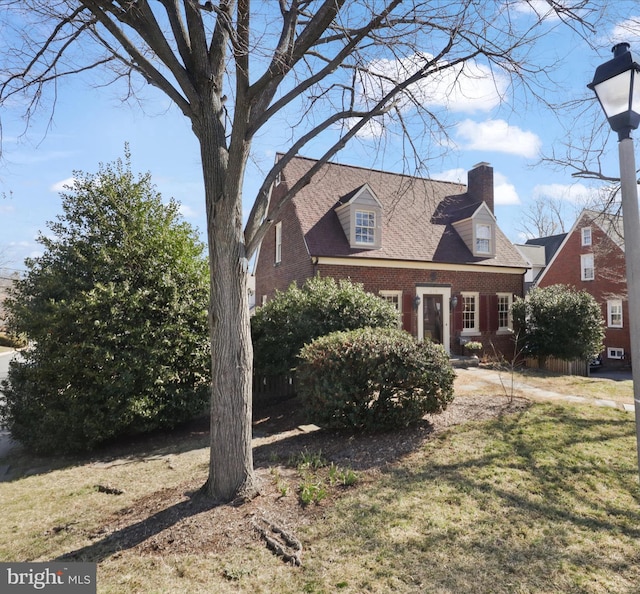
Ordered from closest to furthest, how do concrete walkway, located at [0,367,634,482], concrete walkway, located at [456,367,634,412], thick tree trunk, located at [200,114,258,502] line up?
thick tree trunk, located at [200,114,258,502] → concrete walkway, located at [0,367,634,482] → concrete walkway, located at [456,367,634,412]

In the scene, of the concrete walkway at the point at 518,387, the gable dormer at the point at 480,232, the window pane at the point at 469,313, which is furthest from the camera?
the gable dormer at the point at 480,232

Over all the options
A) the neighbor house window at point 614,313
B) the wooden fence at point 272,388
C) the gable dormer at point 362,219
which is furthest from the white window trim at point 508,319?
the wooden fence at point 272,388

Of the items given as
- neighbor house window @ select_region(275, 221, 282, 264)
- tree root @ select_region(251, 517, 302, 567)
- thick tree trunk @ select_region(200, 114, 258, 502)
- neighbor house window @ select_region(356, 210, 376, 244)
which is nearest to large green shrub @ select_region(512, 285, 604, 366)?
neighbor house window @ select_region(356, 210, 376, 244)

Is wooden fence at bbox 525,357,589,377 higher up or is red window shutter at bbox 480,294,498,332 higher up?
red window shutter at bbox 480,294,498,332

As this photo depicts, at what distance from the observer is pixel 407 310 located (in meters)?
15.7

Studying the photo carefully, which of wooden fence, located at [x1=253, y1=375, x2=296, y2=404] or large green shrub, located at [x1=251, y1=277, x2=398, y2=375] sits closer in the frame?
large green shrub, located at [x1=251, y1=277, x2=398, y2=375]

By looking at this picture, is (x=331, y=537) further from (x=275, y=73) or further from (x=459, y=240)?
(x=459, y=240)

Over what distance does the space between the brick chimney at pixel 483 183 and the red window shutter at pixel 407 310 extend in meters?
Answer: 6.72

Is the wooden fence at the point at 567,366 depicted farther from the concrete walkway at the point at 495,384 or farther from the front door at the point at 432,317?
the concrete walkway at the point at 495,384

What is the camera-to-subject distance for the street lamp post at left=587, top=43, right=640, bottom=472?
3.22 meters

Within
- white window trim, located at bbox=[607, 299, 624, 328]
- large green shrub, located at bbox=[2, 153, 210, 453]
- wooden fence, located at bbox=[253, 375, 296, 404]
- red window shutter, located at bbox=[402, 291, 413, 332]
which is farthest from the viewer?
white window trim, located at bbox=[607, 299, 624, 328]

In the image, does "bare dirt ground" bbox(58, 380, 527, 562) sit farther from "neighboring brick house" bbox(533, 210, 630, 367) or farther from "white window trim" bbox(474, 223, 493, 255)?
"neighboring brick house" bbox(533, 210, 630, 367)

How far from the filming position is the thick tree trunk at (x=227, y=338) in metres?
4.57

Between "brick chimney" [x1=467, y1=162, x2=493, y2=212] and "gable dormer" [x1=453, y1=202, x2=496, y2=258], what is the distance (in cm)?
154
